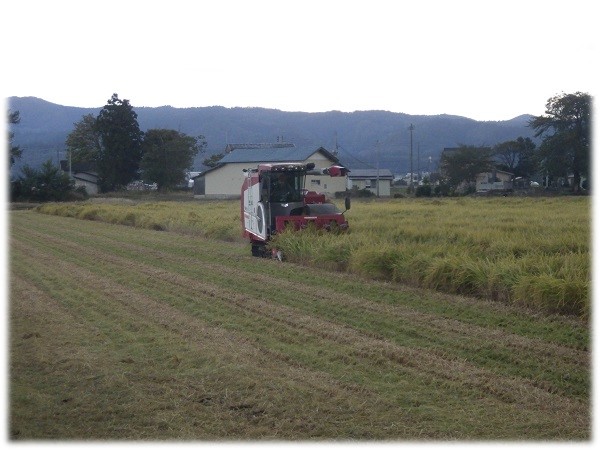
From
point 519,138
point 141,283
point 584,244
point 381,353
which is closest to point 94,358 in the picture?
point 381,353

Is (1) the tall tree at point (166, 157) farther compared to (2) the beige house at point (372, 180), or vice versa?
(1) the tall tree at point (166, 157)

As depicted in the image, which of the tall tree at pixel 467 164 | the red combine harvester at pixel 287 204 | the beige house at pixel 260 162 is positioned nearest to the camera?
the red combine harvester at pixel 287 204

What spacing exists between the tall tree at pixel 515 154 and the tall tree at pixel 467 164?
3.23 meters

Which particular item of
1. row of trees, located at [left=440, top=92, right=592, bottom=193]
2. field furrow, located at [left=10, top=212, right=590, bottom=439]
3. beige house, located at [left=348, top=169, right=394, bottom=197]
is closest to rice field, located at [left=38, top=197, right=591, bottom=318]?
field furrow, located at [left=10, top=212, right=590, bottom=439]

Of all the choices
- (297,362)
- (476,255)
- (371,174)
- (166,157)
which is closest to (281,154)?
(476,255)

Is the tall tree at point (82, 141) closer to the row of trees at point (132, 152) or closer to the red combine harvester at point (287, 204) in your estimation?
the row of trees at point (132, 152)

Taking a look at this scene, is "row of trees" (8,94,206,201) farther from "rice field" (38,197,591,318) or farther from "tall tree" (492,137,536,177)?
"rice field" (38,197,591,318)

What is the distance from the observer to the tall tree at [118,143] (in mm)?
63281

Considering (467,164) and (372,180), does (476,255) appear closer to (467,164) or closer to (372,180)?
(372,180)

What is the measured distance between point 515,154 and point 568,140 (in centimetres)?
2538

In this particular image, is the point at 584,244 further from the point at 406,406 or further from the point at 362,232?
the point at 406,406

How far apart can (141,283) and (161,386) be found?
6862mm

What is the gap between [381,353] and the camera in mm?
7992

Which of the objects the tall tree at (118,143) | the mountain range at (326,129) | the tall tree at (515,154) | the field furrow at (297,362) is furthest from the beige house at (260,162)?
the mountain range at (326,129)
